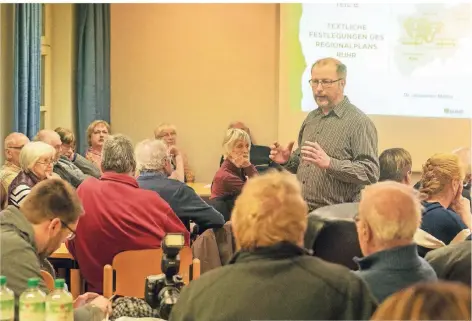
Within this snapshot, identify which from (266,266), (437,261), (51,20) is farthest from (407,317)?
(51,20)

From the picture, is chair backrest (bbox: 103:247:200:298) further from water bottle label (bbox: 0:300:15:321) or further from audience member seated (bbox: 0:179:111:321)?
water bottle label (bbox: 0:300:15:321)

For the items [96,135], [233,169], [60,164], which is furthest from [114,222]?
[96,135]

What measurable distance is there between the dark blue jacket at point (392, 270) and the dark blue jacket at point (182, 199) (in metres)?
1.78

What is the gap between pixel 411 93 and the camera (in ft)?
21.9

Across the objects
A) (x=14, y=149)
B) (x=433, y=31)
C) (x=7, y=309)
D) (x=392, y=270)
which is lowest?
(x=7, y=309)

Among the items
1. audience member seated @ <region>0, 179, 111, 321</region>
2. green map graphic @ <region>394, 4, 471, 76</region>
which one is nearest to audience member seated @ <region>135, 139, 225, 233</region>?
audience member seated @ <region>0, 179, 111, 321</region>

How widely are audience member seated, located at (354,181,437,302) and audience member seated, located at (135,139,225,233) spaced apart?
5.73 feet

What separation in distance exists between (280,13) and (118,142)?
3.62m

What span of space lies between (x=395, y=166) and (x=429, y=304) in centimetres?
289

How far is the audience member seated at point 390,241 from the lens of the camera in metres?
2.23

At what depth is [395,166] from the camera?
13.9 feet

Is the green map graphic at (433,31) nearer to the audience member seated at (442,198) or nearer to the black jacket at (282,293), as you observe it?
the audience member seated at (442,198)

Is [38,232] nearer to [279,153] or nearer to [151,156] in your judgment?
[151,156]

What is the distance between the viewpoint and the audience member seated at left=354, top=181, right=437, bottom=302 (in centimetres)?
223
